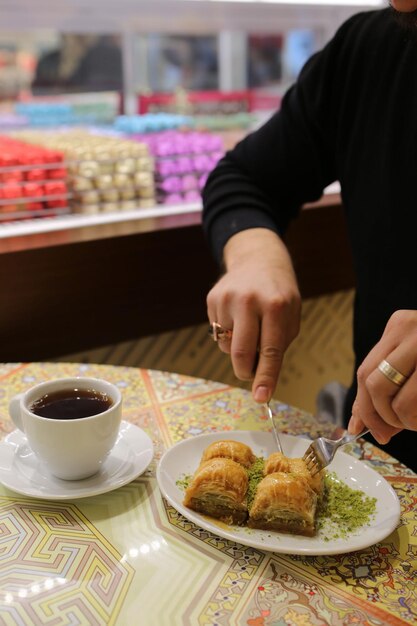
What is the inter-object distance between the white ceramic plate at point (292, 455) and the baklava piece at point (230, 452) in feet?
0.13

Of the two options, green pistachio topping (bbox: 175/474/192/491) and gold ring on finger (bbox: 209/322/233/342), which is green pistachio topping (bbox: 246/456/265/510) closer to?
green pistachio topping (bbox: 175/474/192/491)

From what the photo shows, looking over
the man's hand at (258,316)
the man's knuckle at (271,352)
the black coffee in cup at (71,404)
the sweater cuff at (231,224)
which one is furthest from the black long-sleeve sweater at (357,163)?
the black coffee in cup at (71,404)

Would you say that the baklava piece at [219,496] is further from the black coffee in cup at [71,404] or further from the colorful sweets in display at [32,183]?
the colorful sweets in display at [32,183]

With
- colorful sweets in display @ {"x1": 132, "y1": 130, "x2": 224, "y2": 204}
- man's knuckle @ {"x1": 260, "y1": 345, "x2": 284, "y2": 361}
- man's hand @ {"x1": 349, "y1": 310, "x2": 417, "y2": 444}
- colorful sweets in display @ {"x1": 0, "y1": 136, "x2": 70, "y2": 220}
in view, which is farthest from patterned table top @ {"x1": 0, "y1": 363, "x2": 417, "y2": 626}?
colorful sweets in display @ {"x1": 132, "y1": 130, "x2": 224, "y2": 204}

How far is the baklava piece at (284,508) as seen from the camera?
2.71ft

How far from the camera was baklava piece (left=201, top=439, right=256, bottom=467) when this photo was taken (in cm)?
93

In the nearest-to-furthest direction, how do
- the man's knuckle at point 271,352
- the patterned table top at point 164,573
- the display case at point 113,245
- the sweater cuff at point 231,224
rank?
the patterned table top at point 164,573, the man's knuckle at point 271,352, the sweater cuff at point 231,224, the display case at point 113,245

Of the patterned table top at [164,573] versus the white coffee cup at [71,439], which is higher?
the white coffee cup at [71,439]

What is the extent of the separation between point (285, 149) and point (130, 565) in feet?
3.32

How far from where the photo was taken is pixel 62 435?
0.88 metres

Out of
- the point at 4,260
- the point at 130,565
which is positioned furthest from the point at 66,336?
the point at 130,565

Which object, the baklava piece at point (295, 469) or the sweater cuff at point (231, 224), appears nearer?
the baklava piece at point (295, 469)

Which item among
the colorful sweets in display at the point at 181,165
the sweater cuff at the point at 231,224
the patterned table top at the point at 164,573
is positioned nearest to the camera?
the patterned table top at the point at 164,573

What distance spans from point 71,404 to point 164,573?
0.95ft
